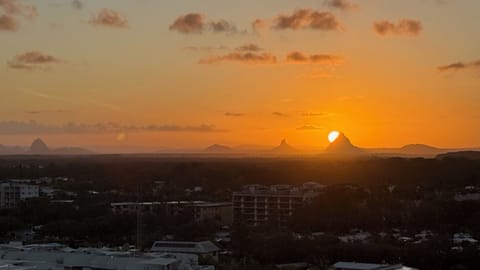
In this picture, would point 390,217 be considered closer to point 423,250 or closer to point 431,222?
point 431,222

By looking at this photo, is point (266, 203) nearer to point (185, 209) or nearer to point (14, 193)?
point (185, 209)

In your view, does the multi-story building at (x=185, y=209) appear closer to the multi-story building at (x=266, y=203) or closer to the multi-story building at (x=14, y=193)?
the multi-story building at (x=266, y=203)

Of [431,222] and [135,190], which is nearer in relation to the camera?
[431,222]

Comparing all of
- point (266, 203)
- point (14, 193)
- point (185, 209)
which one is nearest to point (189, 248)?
point (185, 209)

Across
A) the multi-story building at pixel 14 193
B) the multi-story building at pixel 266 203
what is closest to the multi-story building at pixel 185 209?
the multi-story building at pixel 266 203

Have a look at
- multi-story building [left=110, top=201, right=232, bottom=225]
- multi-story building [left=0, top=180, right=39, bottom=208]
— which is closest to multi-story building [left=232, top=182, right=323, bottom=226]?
multi-story building [left=110, top=201, right=232, bottom=225]

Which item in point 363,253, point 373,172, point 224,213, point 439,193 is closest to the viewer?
point 363,253

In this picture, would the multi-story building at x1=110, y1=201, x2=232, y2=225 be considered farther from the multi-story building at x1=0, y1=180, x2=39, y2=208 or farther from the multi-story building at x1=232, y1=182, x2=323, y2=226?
the multi-story building at x1=0, y1=180, x2=39, y2=208

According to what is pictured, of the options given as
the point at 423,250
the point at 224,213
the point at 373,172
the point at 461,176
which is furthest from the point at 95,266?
the point at 373,172
